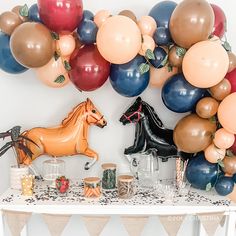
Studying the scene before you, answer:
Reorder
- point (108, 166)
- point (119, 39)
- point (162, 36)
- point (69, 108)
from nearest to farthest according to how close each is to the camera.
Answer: point (119, 39)
point (162, 36)
point (108, 166)
point (69, 108)

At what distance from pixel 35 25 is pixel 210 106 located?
0.79m

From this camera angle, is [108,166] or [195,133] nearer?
[195,133]

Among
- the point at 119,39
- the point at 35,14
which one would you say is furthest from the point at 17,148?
the point at 119,39

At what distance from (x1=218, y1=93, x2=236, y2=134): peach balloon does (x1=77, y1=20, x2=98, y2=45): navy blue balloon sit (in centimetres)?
60

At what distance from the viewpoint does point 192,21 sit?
4.58 ft

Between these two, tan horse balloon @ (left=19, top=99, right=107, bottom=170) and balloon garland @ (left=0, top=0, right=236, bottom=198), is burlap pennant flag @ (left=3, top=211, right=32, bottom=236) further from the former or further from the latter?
balloon garland @ (left=0, top=0, right=236, bottom=198)

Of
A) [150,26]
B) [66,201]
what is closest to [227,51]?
[150,26]

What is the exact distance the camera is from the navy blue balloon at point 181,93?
151 centimetres

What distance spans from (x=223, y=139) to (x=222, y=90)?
0.20 meters

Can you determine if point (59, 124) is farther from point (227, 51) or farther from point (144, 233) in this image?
point (227, 51)

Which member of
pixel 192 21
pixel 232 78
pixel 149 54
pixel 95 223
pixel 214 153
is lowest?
pixel 95 223

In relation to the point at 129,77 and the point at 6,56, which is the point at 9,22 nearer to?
the point at 6,56

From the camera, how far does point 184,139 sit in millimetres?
1549

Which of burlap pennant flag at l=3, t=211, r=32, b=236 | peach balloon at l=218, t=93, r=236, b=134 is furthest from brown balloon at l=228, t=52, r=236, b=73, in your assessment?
burlap pennant flag at l=3, t=211, r=32, b=236
